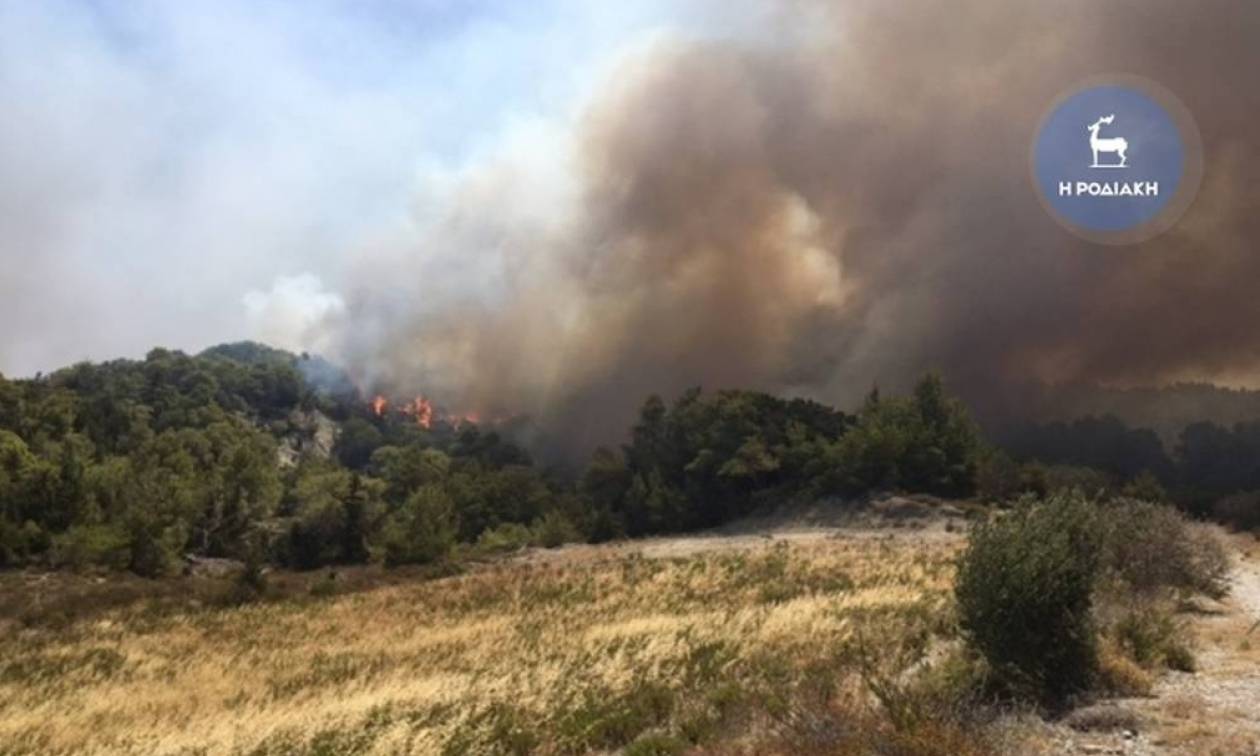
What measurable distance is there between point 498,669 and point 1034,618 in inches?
421

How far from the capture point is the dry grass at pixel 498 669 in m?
12.7

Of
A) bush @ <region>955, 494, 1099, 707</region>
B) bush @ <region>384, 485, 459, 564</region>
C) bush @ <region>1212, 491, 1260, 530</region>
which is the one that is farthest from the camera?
bush @ <region>384, 485, 459, 564</region>

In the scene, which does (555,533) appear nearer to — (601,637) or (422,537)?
(422,537)

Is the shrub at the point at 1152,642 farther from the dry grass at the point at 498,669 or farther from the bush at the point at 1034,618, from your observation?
the dry grass at the point at 498,669

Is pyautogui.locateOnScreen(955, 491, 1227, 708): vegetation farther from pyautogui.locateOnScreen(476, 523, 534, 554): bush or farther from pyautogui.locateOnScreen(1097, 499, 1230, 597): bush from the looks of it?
pyautogui.locateOnScreen(476, 523, 534, 554): bush

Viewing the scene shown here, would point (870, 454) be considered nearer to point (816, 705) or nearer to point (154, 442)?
point (816, 705)

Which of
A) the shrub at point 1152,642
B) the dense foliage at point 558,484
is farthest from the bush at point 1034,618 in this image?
the dense foliage at point 558,484

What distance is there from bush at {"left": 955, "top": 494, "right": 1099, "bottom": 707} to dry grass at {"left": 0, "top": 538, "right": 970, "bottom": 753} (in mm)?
2283

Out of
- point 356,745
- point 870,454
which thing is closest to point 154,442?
point 870,454

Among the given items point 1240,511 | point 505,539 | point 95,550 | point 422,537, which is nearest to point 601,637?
point 422,537

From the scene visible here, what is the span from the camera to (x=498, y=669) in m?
18.1

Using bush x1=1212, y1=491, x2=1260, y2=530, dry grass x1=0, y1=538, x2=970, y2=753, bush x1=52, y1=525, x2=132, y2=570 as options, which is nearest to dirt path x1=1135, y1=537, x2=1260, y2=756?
dry grass x1=0, y1=538, x2=970, y2=753

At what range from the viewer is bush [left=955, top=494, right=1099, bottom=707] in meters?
13.1

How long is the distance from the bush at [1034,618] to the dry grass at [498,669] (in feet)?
7.49
